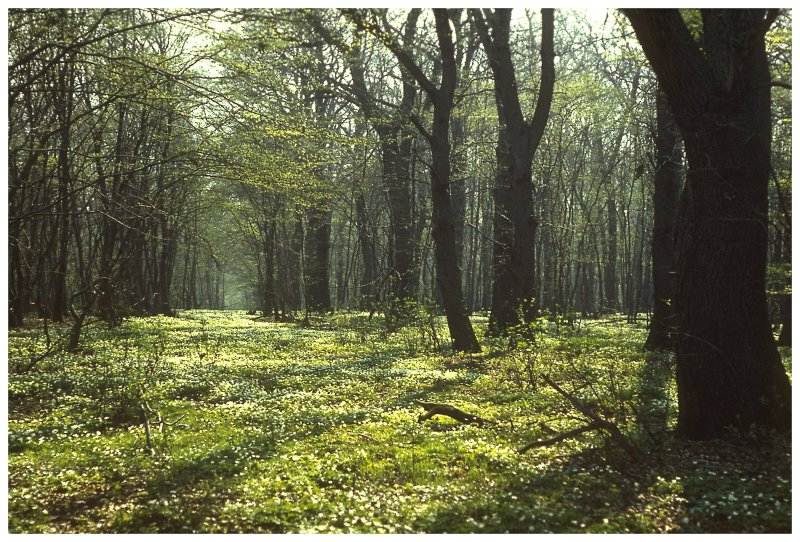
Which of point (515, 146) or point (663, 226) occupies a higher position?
point (515, 146)

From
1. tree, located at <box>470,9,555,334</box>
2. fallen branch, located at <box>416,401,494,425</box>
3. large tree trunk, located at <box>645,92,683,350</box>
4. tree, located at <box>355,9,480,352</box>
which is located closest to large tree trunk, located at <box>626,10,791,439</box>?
fallen branch, located at <box>416,401,494,425</box>

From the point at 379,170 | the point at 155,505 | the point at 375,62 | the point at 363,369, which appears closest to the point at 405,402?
the point at 363,369

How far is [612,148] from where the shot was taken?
35.1 m

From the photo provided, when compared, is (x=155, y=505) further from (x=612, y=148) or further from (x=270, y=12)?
(x=612, y=148)

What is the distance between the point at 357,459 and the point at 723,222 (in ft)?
14.1

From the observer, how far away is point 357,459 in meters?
6.31

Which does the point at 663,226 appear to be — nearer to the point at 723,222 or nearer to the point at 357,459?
the point at 723,222

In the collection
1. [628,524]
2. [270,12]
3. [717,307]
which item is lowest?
[628,524]

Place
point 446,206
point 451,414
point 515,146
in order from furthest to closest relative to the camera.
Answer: point 515,146 → point 446,206 → point 451,414

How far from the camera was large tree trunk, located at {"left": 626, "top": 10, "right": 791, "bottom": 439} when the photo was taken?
237 inches

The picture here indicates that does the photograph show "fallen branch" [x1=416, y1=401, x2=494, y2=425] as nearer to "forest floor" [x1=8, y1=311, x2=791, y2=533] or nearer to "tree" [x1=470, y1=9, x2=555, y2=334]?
"forest floor" [x1=8, y1=311, x2=791, y2=533]

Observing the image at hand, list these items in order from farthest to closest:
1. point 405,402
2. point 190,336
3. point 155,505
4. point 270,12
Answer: point 190,336, point 405,402, point 270,12, point 155,505

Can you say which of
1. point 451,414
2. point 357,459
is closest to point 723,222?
point 451,414

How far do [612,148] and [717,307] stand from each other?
31.1m
